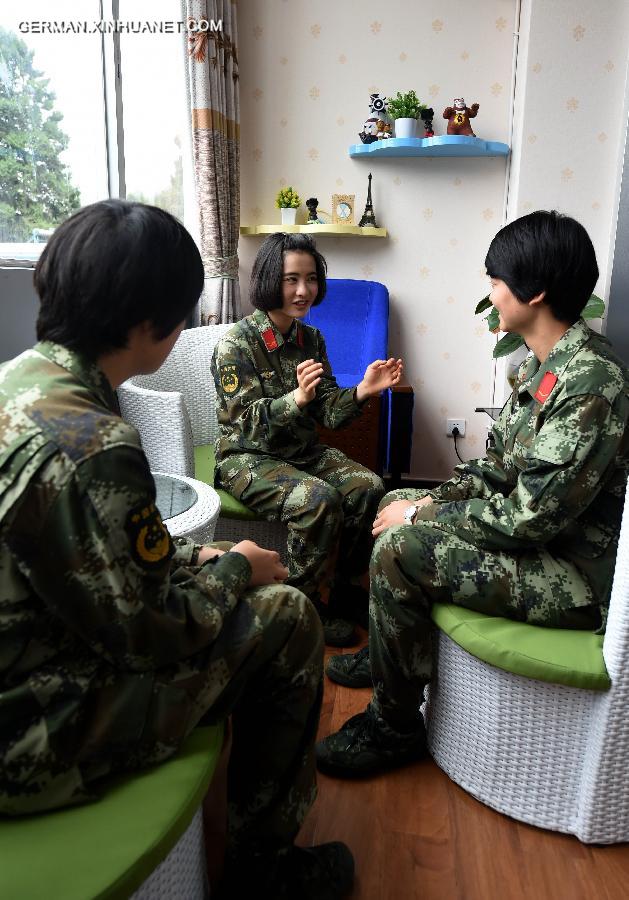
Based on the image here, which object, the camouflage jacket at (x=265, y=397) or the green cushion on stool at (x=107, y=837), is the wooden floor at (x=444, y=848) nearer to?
the green cushion on stool at (x=107, y=837)

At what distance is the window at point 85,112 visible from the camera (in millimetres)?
2488

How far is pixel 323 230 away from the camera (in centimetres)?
313

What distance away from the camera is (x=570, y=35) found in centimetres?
281

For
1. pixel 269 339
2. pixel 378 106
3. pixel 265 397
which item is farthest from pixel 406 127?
pixel 265 397

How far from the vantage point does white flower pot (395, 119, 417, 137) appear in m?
3.04

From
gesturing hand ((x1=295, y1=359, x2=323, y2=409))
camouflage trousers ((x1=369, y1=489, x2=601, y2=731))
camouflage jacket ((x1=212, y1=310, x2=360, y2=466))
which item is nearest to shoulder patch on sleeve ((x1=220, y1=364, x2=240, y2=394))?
camouflage jacket ((x1=212, y1=310, x2=360, y2=466))

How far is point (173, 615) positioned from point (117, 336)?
356 mm

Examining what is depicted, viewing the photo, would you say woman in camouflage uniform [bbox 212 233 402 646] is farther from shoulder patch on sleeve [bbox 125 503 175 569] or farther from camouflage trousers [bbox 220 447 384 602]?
shoulder patch on sleeve [bbox 125 503 175 569]

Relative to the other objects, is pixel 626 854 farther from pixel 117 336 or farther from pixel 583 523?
pixel 117 336

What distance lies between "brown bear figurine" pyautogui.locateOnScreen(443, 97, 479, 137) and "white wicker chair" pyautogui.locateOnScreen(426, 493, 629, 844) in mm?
2393

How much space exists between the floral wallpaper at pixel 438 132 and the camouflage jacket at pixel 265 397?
1.31 meters

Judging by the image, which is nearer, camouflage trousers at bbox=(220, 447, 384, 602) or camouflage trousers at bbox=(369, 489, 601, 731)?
camouflage trousers at bbox=(369, 489, 601, 731)

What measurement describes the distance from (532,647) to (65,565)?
2.83 ft

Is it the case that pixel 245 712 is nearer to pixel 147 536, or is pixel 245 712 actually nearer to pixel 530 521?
pixel 147 536
